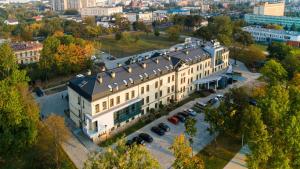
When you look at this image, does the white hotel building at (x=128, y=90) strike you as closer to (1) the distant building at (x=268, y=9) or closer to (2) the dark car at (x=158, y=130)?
(2) the dark car at (x=158, y=130)

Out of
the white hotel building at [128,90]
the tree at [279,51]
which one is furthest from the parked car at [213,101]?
the tree at [279,51]

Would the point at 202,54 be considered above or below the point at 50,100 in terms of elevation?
above

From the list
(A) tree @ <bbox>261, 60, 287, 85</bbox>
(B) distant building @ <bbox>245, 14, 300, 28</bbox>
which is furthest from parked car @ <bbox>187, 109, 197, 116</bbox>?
(B) distant building @ <bbox>245, 14, 300, 28</bbox>

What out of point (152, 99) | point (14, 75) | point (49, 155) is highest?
point (14, 75)

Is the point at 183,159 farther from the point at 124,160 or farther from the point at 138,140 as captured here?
the point at 138,140

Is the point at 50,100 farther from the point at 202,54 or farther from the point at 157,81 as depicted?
the point at 202,54

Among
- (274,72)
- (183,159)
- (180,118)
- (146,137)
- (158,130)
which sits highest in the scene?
(274,72)

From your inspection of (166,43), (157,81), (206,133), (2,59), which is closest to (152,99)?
(157,81)

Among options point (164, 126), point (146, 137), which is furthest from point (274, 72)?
point (146, 137)
